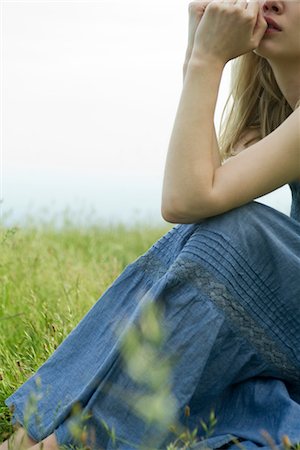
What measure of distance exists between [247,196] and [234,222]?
0.21 ft

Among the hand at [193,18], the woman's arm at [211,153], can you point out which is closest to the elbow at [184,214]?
the woman's arm at [211,153]

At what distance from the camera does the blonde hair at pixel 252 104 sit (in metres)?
2.55

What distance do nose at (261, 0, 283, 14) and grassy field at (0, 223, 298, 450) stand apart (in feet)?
2.88

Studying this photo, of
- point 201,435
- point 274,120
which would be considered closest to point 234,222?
point 201,435

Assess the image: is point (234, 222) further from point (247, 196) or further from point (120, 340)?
point (120, 340)

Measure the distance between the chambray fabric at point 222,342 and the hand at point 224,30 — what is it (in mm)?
377

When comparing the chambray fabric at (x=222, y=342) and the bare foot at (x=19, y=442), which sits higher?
the chambray fabric at (x=222, y=342)

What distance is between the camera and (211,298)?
1.96m

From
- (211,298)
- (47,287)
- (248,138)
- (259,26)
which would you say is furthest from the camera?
(47,287)

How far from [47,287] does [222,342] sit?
1.57m

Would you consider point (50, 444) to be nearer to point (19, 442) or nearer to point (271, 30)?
point (19, 442)

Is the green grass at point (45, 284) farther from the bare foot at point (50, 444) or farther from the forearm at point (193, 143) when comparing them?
the forearm at point (193, 143)

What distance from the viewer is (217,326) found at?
1942 millimetres

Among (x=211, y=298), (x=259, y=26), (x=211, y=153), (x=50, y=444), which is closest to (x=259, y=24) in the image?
(x=259, y=26)
